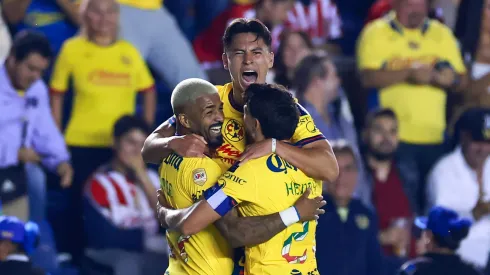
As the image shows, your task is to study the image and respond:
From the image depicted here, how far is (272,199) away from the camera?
5410 mm

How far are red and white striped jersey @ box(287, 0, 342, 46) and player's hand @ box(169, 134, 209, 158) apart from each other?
479cm

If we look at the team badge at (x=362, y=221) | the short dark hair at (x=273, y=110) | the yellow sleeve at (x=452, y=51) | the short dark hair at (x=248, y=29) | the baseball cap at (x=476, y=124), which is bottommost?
the baseball cap at (x=476, y=124)

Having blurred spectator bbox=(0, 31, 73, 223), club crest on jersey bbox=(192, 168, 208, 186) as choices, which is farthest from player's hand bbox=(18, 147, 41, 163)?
club crest on jersey bbox=(192, 168, 208, 186)

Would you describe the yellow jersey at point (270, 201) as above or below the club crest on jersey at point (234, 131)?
below

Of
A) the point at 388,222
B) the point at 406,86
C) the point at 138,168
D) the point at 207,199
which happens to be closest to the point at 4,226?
the point at 138,168

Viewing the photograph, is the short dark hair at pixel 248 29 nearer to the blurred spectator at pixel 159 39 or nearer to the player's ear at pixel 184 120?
the player's ear at pixel 184 120

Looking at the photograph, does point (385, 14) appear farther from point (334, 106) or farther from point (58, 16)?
point (58, 16)

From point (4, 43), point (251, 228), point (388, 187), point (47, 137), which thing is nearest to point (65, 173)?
point (47, 137)

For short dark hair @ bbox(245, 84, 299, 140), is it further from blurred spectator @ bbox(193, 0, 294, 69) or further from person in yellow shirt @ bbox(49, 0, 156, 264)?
blurred spectator @ bbox(193, 0, 294, 69)

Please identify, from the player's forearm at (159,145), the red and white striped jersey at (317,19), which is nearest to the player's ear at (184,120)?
the player's forearm at (159,145)

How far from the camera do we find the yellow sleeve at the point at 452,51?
1023 cm

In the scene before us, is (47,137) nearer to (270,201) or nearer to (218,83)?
(218,83)

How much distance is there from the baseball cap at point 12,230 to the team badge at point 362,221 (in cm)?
226

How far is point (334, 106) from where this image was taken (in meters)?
9.62
